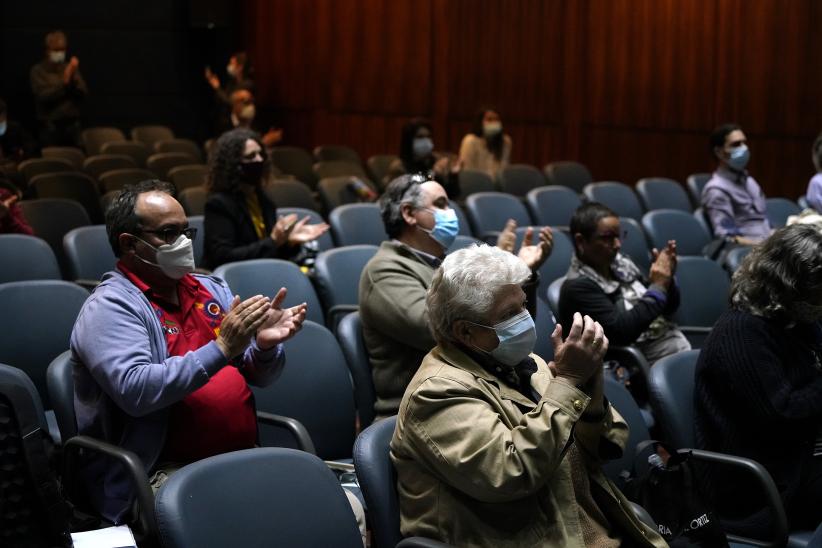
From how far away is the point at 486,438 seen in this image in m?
2.22

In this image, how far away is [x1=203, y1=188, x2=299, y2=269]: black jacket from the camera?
455 cm

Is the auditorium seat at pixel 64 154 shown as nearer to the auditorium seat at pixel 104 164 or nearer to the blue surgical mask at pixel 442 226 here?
the auditorium seat at pixel 104 164

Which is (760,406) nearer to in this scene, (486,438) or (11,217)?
(486,438)

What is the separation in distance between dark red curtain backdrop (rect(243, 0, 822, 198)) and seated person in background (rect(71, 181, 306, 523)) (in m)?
6.93

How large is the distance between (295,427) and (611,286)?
157 centimetres

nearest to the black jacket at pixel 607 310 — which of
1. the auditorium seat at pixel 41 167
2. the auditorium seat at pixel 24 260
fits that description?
the auditorium seat at pixel 24 260

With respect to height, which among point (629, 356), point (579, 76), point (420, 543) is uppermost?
point (579, 76)

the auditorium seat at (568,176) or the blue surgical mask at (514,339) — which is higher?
the blue surgical mask at (514,339)

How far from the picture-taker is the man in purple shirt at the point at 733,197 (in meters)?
6.45

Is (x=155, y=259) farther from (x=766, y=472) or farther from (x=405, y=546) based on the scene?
(x=766, y=472)

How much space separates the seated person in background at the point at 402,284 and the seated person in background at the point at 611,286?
409 mm

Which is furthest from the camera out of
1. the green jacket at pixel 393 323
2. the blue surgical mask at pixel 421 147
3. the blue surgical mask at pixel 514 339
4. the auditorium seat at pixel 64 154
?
the auditorium seat at pixel 64 154

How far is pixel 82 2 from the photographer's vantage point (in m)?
12.5

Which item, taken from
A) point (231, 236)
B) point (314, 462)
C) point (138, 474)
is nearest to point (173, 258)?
point (138, 474)
